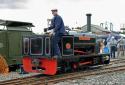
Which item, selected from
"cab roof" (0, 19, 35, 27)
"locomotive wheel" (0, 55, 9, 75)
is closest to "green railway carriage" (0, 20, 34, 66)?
"cab roof" (0, 19, 35, 27)

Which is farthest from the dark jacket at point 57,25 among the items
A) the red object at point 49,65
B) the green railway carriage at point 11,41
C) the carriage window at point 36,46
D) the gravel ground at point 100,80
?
the green railway carriage at point 11,41

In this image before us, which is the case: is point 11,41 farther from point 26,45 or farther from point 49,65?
point 49,65

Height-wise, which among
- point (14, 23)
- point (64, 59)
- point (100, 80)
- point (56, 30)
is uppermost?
point (14, 23)

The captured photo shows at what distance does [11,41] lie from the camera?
56.6ft

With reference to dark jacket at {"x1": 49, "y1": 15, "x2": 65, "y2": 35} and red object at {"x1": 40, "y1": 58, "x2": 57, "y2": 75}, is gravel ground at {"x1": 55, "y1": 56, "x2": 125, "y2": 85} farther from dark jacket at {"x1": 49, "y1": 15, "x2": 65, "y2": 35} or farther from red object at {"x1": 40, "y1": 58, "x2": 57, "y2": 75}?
dark jacket at {"x1": 49, "y1": 15, "x2": 65, "y2": 35}

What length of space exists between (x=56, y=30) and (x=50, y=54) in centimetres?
85

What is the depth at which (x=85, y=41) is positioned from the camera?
14430 mm

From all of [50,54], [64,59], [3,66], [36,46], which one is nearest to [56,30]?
[50,54]

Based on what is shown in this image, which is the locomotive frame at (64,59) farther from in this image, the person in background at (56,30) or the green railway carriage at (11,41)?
the green railway carriage at (11,41)

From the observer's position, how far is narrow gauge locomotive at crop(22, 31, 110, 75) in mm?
12477

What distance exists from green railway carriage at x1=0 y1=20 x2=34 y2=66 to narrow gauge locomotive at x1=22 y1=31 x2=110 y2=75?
Result: 3732 millimetres

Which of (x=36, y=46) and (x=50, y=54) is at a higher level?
(x=36, y=46)

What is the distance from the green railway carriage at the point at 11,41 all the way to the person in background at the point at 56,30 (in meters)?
4.79

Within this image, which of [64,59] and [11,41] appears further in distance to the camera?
[11,41]
